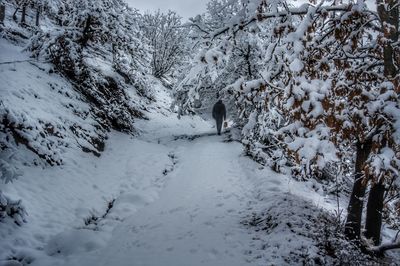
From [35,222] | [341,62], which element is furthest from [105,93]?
[341,62]

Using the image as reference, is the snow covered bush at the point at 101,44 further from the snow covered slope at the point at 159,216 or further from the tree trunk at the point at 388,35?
the tree trunk at the point at 388,35

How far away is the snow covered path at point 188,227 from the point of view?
5020 mm

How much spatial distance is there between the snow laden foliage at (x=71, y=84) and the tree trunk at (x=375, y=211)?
17.9 ft

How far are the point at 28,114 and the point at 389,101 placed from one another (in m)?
7.17

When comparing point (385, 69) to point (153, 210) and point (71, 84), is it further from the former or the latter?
point (71, 84)

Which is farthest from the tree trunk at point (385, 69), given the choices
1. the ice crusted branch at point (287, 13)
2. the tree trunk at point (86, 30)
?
the tree trunk at point (86, 30)

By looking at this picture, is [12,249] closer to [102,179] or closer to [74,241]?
[74,241]

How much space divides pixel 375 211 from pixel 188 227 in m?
3.23

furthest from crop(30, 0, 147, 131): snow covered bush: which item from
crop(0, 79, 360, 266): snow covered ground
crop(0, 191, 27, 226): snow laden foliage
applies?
crop(0, 191, 27, 226): snow laden foliage

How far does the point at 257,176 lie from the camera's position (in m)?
9.26

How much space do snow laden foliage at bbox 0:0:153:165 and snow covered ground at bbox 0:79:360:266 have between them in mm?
731

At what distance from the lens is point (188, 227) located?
20.0ft

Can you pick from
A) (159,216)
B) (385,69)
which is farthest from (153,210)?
(385,69)

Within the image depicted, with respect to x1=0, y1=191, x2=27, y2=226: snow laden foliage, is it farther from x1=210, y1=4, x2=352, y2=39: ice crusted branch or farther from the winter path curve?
x1=210, y1=4, x2=352, y2=39: ice crusted branch
